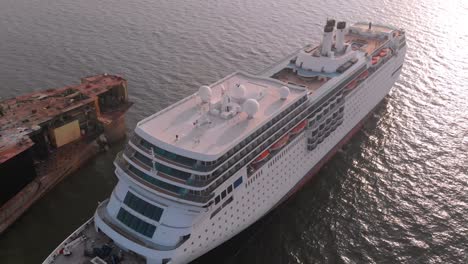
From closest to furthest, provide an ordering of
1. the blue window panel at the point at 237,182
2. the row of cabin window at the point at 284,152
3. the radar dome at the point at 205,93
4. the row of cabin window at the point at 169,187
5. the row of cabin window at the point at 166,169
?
the row of cabin window at the point at 169,187, the row of cabin window at the point at 166,169, the blue window panel at the point at 237,182, the row of cabin window at the point at 284,152, the radar dome at the point at 205,93

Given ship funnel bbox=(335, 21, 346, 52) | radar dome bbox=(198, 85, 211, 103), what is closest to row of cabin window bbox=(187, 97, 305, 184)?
radar dome bbox=(198, 85, 211, 103)

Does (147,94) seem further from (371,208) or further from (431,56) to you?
(431,56)

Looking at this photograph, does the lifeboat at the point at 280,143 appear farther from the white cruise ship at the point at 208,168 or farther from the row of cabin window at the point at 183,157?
the row of cabin window at the point at 183,157

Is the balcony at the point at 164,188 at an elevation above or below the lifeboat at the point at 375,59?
below

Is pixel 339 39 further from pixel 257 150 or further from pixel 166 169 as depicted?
pixel 166 169

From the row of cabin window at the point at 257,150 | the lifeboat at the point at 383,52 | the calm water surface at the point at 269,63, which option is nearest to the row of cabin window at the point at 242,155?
the row of cabin window at the point at 257,150

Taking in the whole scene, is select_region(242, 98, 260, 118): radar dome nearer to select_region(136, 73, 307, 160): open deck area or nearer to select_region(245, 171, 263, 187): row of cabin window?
select_region(136, 73, 307, 160): open deck area
